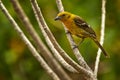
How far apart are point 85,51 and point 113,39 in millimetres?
519

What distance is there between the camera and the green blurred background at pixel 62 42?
18.2 feet

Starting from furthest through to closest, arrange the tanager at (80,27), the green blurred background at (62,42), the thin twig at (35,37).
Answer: the green blurred background at (62,42) → the tanager at (80,27) → the thin twig at (35,37)

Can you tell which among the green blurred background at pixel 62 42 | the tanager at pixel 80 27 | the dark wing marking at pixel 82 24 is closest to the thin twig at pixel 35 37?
the tanager at pixel 80 27

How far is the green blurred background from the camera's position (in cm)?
554

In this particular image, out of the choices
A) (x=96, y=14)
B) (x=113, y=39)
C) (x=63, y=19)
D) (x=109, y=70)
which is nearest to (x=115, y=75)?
(x=109, y=70)

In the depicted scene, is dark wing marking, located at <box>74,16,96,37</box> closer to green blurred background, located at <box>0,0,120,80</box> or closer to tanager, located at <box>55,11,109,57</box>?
tanager, located at <box>55,11,109,57</box>

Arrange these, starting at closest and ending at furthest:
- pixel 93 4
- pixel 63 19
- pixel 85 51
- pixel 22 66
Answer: pixel 63 19, pixel 85 51, pixel 93 4, pixel 22 66

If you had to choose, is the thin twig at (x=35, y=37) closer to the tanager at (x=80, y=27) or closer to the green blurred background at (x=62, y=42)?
the tanager at (x=80, y=27)

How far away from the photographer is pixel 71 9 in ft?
19.1

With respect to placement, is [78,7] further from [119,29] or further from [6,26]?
[6,26]

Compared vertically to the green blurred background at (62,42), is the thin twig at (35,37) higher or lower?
higher

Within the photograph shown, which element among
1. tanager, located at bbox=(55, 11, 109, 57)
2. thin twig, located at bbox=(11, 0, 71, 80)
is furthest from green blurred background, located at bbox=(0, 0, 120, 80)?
thin twig, located at bbox=(11, 0, 71, 80)

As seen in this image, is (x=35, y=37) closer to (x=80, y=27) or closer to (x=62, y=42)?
(x=80, y=27)

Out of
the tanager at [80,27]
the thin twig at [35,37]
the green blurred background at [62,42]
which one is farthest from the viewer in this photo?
the green blurred background at [62,42]
